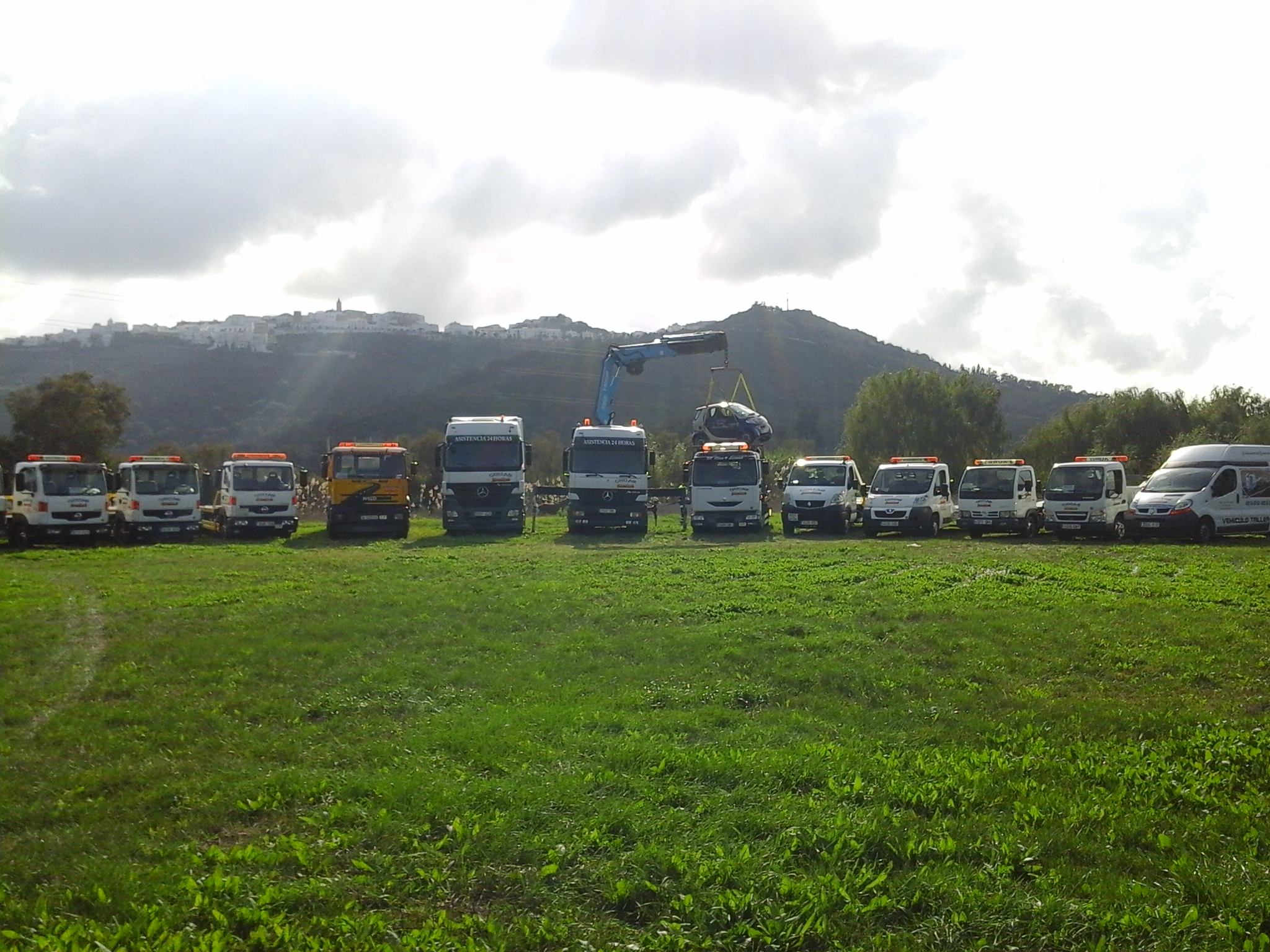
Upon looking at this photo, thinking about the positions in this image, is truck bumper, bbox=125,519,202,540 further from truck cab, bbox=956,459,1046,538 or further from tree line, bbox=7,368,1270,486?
truck cab, bbox=956,459,1046,538

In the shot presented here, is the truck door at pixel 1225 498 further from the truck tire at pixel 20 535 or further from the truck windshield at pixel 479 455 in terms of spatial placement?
the truck tire at pixel 20 535

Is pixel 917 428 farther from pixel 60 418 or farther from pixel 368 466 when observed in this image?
pixel 60 418

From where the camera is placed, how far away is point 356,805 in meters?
6.18

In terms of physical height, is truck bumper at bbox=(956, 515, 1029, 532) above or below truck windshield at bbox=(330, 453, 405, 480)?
below

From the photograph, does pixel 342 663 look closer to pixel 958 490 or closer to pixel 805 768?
pixel 805 768

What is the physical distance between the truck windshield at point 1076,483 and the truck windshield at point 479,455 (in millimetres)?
14653

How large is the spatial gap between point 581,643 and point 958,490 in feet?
66.3

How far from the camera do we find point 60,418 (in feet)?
145

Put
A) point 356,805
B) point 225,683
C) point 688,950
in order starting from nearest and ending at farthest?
point 688,950
point 356,805
point 225,683

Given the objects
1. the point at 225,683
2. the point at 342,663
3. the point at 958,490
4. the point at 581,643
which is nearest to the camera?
the point at 225,683

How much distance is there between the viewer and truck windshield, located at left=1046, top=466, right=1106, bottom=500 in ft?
88.2

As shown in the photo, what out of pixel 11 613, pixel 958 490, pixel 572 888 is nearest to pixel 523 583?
pixel 11 613

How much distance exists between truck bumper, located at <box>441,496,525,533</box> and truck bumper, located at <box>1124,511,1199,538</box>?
16243 mm

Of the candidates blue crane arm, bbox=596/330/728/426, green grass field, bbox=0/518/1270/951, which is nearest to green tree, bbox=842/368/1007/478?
blue crane arm, bbox=596/330/728/426
